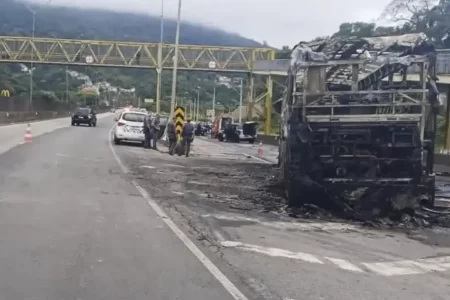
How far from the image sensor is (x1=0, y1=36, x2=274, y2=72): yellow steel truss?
67.9 m

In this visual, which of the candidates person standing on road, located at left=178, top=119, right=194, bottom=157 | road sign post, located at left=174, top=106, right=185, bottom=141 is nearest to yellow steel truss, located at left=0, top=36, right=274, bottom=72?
road sign post, located at left=174, top=106, right=185, bottom=141

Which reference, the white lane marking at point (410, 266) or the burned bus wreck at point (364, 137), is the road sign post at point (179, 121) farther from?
the white lane marking at point (410, 266)

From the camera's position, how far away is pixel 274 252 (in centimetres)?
957

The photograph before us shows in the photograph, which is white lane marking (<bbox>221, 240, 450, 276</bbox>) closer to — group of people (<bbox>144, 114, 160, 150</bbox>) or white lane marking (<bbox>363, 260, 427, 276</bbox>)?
white lane marking (<bbox>363, 260, 427, 276</bbox>)

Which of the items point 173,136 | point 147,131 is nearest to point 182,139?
point 173,136

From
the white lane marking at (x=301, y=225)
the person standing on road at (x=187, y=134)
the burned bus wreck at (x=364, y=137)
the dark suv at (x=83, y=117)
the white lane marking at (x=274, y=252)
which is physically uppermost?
the burned bus wreck at (x=364, y=137)

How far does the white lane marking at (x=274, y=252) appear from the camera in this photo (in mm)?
9262

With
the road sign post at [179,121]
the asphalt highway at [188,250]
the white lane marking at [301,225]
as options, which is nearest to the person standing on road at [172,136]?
the road sign post at [179,121]

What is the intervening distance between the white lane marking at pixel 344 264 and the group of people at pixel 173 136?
2057 cm

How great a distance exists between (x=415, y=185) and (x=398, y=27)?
69391 millimetres

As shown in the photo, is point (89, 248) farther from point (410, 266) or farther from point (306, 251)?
point (410, 266)

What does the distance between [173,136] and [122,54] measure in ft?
132

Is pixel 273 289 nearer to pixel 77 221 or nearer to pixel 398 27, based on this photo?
pixel 77 221

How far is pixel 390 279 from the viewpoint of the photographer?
828 centimetres
